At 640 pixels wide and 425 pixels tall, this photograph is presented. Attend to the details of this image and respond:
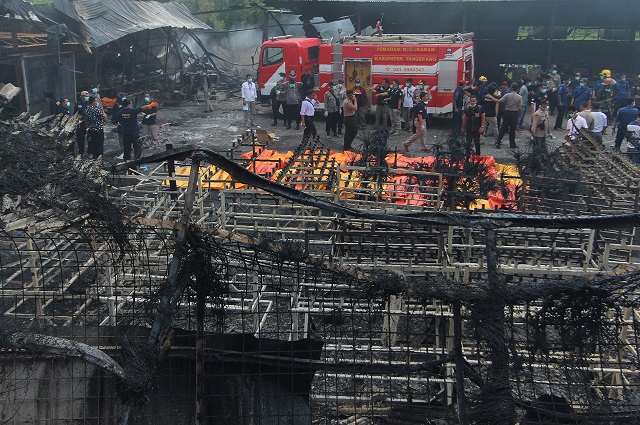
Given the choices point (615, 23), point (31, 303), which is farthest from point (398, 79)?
point (31, 303)

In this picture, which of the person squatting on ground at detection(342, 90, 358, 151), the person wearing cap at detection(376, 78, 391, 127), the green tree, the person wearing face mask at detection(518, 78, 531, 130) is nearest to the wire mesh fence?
the person squatting on ground at detection(342, 90, 358, 151)

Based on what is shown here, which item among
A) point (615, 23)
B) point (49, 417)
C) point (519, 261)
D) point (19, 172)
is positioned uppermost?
point (615, 23)

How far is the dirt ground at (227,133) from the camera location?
1905 cm

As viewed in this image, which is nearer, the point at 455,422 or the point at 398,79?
the point at 455,422

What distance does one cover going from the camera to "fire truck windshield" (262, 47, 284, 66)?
79.8ft

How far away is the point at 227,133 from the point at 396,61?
588 cm

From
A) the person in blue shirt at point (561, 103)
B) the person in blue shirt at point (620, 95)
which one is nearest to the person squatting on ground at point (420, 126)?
the person in blue shirt at point (561, 103)

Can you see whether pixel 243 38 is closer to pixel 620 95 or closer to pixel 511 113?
pixel 620 95

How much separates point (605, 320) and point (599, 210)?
16.7 feet

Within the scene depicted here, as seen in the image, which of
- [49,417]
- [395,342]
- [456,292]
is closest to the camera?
[456,292]

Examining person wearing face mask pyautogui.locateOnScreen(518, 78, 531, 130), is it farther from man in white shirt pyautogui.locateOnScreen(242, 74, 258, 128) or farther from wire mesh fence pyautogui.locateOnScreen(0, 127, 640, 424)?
wire mesh fence pyautogui.locateOnScreen(0, 127, 640, 424)

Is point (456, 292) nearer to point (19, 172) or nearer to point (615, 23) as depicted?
point (19, 172)

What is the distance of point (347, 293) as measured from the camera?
10.8 feet

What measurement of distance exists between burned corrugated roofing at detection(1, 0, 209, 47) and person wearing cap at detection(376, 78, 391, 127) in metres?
9.07
